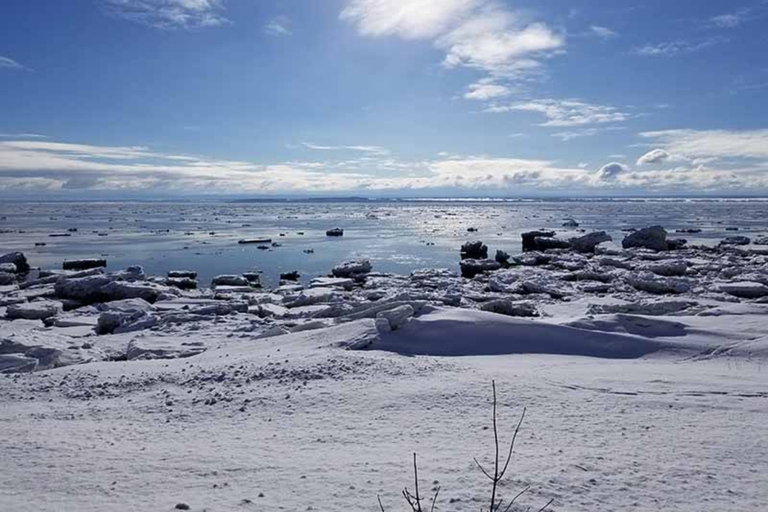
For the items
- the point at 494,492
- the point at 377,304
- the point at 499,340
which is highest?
the point at 494,492

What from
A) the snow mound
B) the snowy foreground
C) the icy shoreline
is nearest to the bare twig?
the snowy foreground

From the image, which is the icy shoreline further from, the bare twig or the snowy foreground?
the bare twig

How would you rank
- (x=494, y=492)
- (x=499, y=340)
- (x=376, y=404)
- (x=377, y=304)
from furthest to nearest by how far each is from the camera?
1. (x=377, y=304)
2. (x=499, y=340)
3. (x=376, y=404)
4. (x=494, y=492)

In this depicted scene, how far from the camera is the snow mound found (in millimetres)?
10758

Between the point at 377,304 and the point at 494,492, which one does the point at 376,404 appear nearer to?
the point at 494,492

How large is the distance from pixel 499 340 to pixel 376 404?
14.9 ft

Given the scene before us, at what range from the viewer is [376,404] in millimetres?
7309

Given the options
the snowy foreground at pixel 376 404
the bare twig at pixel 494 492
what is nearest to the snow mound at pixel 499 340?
the snowy foreground at pixel 376 404

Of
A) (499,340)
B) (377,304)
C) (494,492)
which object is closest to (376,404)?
(499,340)

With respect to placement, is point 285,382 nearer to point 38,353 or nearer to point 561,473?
point 561,473

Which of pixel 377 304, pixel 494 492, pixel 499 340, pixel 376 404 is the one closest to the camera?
pixel 494 492

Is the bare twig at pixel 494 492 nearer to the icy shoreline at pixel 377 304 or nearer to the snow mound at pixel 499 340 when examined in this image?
the snow mound at pixel 499 340

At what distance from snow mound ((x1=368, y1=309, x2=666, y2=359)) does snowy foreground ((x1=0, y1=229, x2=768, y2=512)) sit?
1.7 inches

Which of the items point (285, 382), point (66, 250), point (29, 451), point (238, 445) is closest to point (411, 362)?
point (285, 382)
